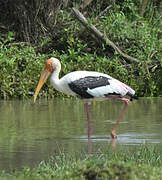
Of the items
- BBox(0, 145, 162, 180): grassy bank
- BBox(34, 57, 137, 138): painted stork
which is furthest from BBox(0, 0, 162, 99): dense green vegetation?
BBox(0, 145, 162, 180): grassy bank

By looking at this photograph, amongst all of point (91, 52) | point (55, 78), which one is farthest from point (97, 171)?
point (91, 52)

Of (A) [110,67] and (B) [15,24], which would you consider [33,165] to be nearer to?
(A) [110,67]

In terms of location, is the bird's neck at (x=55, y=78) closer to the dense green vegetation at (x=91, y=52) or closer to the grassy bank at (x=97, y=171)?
the grassy bank at (x=97, y=171)

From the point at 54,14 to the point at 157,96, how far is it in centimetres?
362

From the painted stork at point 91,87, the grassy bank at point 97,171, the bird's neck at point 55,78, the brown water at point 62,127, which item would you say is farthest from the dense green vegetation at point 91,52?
the grassy bank at point 97,171

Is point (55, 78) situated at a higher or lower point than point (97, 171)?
higher

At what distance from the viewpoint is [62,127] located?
989 cm

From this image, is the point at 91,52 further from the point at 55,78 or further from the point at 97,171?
the point at 97,171

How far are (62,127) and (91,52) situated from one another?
6.45 m

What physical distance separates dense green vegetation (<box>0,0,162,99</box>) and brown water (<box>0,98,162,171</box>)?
99cm

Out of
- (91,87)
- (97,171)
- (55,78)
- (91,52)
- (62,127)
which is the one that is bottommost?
(97,171)

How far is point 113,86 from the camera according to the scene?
371 inches

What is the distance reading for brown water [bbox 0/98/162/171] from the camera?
7816 millimetres

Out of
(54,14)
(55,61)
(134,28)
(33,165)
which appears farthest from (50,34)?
(33,165)
